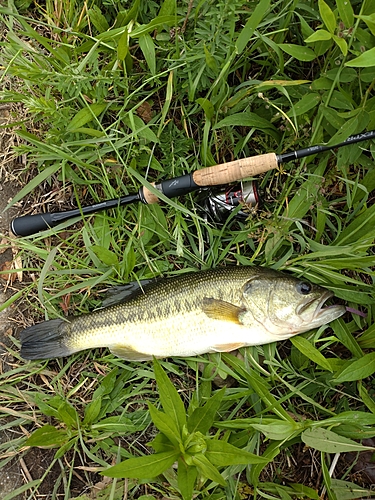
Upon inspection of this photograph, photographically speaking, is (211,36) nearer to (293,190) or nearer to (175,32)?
(175,32)

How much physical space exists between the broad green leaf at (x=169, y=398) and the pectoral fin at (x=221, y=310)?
2.10ft

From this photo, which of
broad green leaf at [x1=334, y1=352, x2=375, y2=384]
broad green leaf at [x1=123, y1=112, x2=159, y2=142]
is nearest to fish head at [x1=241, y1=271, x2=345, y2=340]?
broad green leaf at [x1=334, y1=352, x2=375, y2=384]

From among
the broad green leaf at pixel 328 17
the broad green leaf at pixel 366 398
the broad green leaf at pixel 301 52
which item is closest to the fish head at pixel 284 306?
the broad green leaf at pixel 366 398

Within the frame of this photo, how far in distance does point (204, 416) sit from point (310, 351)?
34.9 inches

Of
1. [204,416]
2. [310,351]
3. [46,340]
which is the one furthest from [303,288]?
[46,340]

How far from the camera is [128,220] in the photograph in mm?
3225

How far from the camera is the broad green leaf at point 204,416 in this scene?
7.85ft

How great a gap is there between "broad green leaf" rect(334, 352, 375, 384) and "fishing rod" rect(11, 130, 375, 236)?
4.56 ft

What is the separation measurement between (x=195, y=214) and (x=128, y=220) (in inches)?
21.0

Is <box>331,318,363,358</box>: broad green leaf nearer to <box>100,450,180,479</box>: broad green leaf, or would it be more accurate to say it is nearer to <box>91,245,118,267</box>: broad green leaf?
<box>100,450,180,479</box>: broad green leaf

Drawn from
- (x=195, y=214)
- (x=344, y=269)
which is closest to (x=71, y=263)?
(x=195, y=214)

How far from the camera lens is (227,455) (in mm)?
2309

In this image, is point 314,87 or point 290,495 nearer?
point 314,87

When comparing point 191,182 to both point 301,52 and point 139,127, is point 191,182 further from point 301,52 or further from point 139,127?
point 301,52
